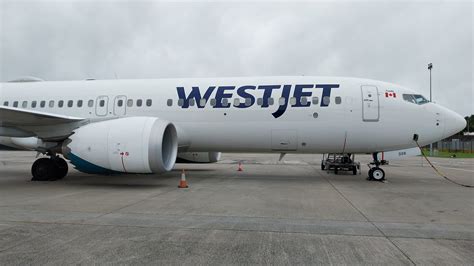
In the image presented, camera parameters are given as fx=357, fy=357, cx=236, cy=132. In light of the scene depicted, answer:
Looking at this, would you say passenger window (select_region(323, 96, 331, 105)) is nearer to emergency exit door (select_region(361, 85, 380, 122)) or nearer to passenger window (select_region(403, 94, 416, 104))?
emergency exit door (select_region(361, 85, 380, 122))

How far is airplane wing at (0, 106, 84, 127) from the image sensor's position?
32.0 ft

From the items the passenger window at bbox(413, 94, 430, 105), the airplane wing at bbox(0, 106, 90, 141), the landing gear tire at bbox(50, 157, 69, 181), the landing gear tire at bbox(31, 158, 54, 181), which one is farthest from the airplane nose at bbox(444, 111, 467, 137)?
the landing gear tire at bbox(31, 158, 54, 181)

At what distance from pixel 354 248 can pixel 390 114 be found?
7.79m

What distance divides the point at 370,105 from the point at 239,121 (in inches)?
165

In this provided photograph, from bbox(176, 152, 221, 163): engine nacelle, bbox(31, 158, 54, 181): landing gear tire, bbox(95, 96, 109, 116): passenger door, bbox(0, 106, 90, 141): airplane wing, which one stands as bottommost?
bbox(31, 158, 54, 181): landing gear tire

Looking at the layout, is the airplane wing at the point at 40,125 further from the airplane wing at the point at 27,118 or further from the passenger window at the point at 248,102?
the passenger window at the point at 248,102

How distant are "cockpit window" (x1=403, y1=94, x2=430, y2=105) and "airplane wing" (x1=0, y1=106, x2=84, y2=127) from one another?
10.3 m

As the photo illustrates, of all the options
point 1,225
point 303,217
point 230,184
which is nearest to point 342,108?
point 230,184

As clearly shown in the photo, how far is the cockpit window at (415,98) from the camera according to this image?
11430 millimetres

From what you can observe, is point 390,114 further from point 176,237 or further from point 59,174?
point 59,174

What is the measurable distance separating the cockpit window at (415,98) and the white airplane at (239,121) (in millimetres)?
32

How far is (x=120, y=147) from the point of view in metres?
9.89

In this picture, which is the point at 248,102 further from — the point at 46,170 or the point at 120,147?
the point at 46,170

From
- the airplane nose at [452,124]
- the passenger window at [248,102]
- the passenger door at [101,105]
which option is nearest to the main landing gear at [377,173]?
the airplane nose at [452,124]
